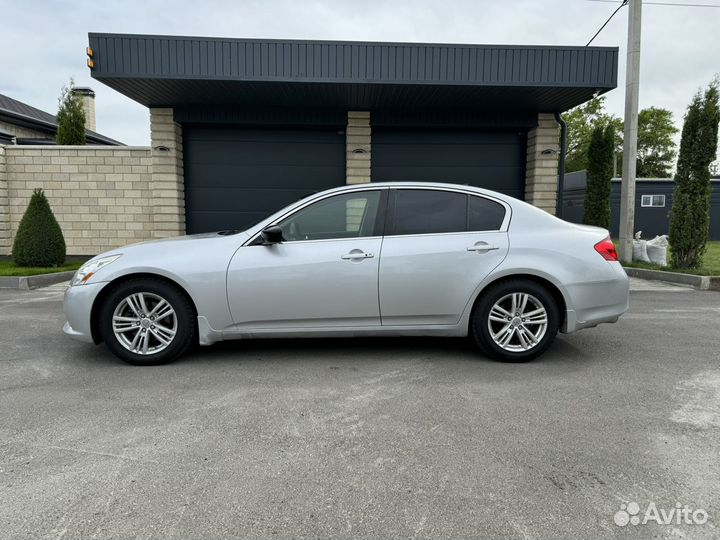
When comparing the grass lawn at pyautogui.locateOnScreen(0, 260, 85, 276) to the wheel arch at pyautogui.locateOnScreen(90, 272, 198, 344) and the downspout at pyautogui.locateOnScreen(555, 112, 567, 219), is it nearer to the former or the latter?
the wheel arch at pyautogui.locateOnScreen(90, 272, 198, 344)

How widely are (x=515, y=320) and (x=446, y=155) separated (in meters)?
8.59

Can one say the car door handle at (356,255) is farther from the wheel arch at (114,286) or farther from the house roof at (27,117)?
the house roof at (27,117)

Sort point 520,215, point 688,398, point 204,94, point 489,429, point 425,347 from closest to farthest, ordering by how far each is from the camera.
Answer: point 489,429 → point 688,398 → point 520,215 → point 425,347 → point 204,94

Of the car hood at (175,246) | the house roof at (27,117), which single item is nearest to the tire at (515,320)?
the car hood at (175,246)

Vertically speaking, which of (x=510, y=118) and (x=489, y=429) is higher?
(x=510, y=118)

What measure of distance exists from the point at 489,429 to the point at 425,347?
1.96 m

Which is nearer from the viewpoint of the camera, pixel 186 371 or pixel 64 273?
pixel 186 371

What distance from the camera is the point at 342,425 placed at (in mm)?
3143

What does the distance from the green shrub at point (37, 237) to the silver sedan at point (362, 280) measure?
6665mm

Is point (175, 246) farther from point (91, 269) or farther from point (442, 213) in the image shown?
point (442, 213)

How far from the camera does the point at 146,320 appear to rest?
14.3ft

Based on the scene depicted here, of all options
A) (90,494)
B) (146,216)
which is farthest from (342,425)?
(146,216)

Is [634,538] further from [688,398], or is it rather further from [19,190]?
[19,190]

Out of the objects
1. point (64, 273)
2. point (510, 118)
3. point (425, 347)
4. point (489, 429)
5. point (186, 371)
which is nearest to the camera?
point (489, 429)
